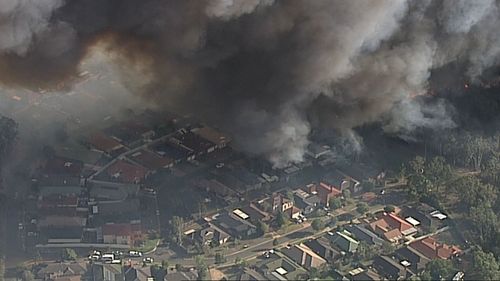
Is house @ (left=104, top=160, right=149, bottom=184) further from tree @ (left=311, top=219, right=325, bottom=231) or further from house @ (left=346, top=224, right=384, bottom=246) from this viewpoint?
house @ (left=346, top=224, right=384, bottom=246)

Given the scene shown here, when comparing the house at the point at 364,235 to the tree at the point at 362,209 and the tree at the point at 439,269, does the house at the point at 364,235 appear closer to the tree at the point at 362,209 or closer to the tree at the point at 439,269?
the tree at the point at 362,209

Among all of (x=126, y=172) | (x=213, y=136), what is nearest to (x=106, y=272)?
(x=126, y=172)

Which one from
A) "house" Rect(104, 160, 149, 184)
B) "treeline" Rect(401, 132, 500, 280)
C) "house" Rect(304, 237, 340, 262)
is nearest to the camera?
"house" Rect(304, 237, 340, 262)

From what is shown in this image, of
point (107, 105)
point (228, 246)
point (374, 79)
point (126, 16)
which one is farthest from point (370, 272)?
point (107, 105)

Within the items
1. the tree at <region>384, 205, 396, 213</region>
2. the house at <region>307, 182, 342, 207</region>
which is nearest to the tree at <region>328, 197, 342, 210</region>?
the house at <region>307, 182, 342, 207</region>

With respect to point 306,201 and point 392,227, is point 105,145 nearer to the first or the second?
point 306,201

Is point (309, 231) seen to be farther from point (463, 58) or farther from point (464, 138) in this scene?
point (463, 58)

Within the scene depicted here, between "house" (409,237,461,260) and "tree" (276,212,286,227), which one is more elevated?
"tree" (276,212,286,227)
